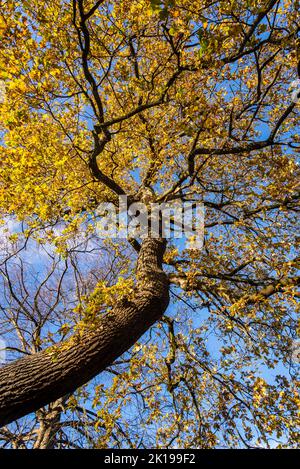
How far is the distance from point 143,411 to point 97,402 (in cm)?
223

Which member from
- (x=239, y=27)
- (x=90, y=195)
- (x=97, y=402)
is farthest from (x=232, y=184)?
(x=97, y=402)

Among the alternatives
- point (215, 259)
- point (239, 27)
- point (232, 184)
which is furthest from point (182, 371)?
point (239, 27)

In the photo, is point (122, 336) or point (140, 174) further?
point (140, 174)

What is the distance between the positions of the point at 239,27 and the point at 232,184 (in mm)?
3274

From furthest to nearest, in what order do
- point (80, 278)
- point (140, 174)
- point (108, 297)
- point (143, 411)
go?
point (80, 278)
point (140, 174)
point (143, 411)
point (108, 297)

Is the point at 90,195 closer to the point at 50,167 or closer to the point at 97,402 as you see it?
the point at 50,167

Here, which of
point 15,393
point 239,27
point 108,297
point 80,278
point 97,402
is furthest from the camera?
point 80,278

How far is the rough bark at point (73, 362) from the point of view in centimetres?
259

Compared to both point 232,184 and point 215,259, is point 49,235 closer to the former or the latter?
point 215,259

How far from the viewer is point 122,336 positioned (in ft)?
10.5

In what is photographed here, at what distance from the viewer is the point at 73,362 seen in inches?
111

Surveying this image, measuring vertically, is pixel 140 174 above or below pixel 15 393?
above

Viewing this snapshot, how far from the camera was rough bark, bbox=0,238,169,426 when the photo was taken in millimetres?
2594
